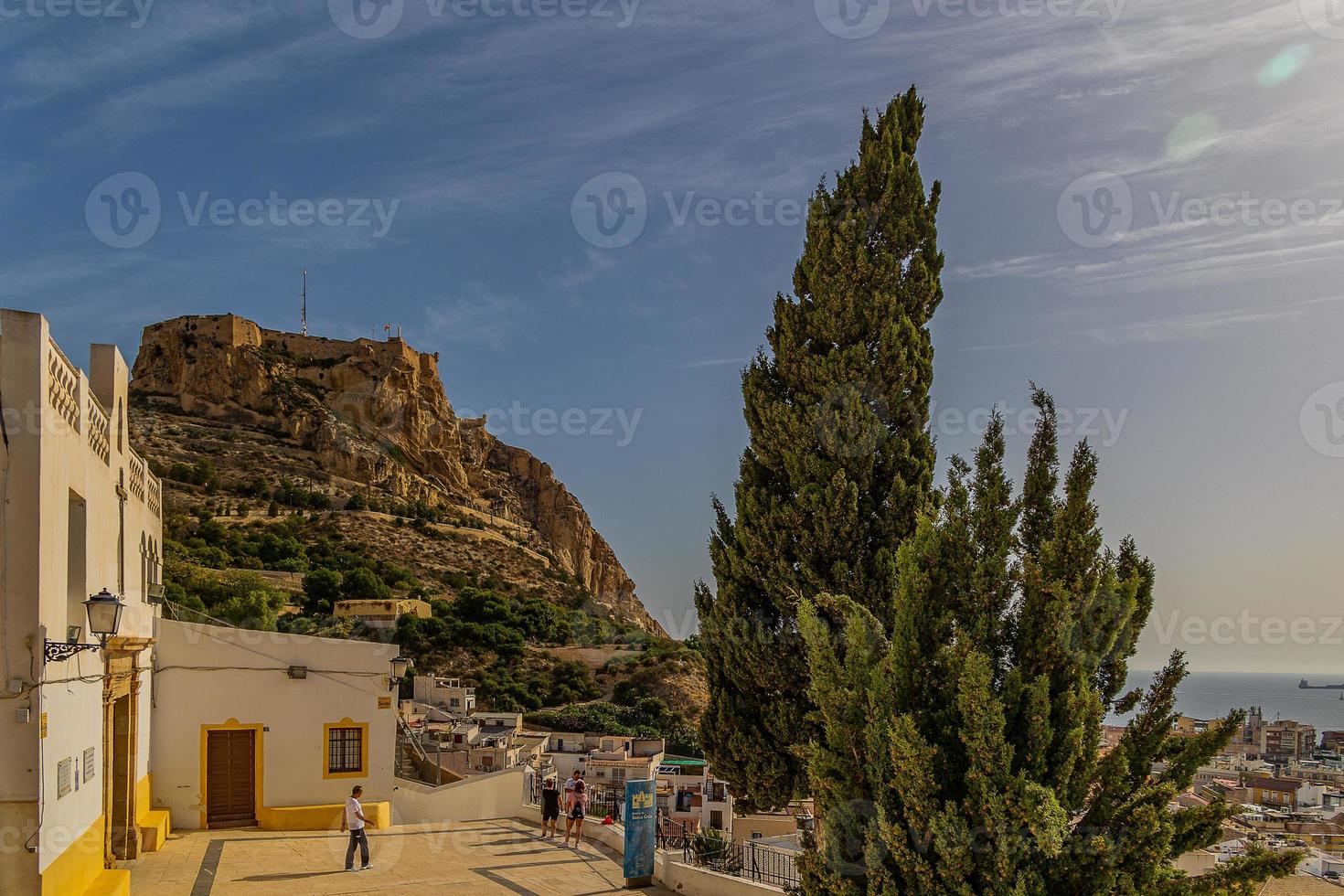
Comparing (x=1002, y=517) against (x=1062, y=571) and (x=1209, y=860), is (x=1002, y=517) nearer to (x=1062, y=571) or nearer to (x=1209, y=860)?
(x=1062, y=571)

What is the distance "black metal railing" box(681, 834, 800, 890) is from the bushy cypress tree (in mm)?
5238

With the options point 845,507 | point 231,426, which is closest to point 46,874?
point 845,507

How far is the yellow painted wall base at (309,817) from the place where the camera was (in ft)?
49.5

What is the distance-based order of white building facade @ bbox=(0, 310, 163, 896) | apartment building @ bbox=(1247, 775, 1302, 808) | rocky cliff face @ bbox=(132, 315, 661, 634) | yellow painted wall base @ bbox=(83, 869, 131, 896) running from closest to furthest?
white building facade @ bbox=(0, 310, 163, 896)
yellow painted wall base @ bbox=(83, 869, 131, 896)
apartment building @ bbox=(1247, 775, 1302, 808)
rocky cliff face @ bbox=(132, 315, 661, 634)

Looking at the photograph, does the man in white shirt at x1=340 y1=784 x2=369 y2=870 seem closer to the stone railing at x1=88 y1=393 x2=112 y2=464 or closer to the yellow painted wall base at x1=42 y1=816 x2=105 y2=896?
the yellow painted wall base at x1=42 y1=816 x2=105 y2=896

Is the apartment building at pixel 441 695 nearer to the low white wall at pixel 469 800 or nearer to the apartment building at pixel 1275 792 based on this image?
the low white wall at pixel 469 800

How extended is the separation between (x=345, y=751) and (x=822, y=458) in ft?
32.3

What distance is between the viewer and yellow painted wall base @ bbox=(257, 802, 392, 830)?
49.5ft

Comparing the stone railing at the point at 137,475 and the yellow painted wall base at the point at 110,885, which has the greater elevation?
the stone railing at the point at 137,475

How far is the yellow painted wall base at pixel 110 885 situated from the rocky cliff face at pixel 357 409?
7998 centimetres

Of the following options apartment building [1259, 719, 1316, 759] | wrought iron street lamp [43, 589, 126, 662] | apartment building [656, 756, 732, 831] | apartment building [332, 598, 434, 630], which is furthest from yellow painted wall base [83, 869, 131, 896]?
apartment building [1259, 719, 1316, 759]

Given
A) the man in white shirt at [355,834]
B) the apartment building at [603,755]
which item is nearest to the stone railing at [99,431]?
the man in white shirt at [355,834]

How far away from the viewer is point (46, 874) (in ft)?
24.2

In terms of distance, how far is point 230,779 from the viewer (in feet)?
49.5
